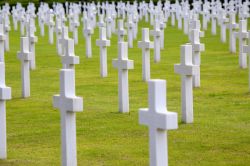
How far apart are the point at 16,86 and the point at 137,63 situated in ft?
15.2

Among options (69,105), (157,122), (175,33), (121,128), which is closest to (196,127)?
(121,128)

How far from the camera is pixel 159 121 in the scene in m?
8.36

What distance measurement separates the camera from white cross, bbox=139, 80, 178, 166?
8.23 m

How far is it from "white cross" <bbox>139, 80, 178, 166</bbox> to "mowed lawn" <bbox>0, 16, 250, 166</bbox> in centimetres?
250

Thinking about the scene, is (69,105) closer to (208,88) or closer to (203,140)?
(203,140)

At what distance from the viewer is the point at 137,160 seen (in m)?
11.2

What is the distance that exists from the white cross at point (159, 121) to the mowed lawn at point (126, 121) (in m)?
2.50

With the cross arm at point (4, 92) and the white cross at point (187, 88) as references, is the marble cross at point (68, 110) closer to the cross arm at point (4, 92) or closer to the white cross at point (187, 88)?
the cross arm at point (4, 92)

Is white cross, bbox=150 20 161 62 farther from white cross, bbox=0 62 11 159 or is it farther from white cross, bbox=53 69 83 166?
white cross, bbox=53 69 83 166

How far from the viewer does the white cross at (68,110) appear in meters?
9.91

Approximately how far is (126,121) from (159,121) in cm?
571

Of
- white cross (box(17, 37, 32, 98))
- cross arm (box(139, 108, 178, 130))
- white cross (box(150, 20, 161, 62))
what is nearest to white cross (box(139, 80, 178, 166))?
cross arm (box(139, 108, 178, 130))

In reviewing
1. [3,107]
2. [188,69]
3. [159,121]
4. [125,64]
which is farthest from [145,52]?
[159,121]

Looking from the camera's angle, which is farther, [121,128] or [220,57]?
[220,57]
